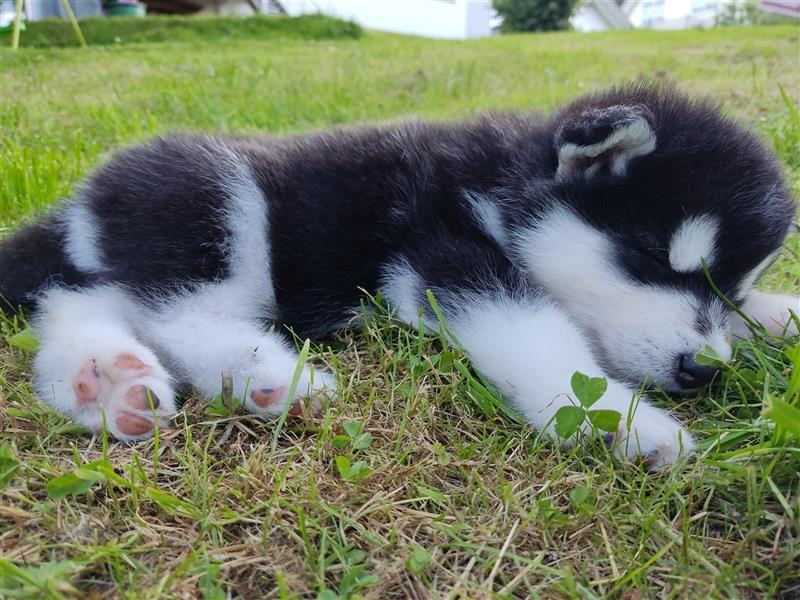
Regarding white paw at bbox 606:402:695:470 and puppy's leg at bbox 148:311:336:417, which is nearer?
white paw at bbox 606:402:695:470

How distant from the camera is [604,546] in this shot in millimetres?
1743

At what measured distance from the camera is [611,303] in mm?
2605

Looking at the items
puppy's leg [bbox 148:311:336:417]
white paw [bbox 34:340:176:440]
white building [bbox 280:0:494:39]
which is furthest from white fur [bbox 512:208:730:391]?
white building [bbox 280:0:494:39]

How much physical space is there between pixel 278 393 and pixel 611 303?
50.3 inches

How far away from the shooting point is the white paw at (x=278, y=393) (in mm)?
2268

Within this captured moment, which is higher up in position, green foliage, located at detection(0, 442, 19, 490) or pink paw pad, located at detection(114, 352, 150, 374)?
pink paw pad, located at detection(114, 352, 150, 374)

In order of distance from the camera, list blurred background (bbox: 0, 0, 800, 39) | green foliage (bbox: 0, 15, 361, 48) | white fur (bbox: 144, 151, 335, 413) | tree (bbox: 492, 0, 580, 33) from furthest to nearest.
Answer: tree (bbox: 492, 0, 580, 33), blurred background (bbox: 0, 0, 800, 39), green foliage (bbox: 0, 15, 361, 48), white fur (bbox: 144, 151, 335, 413)

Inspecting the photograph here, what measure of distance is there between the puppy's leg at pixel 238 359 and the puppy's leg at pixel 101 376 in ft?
0.40

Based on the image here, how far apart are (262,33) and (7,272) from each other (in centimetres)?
1927

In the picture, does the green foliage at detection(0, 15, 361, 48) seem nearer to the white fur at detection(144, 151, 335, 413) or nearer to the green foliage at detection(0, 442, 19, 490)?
the white fur at detection(144, 151, 335, 413)

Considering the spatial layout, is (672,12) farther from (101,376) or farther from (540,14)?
(101,376)

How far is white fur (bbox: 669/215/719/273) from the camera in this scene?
103 inches

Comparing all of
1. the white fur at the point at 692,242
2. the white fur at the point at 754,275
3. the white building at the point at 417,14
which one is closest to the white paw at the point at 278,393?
the white fur at the point at 692,242

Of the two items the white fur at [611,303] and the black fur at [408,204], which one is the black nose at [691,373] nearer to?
the white fur at [611,303]
